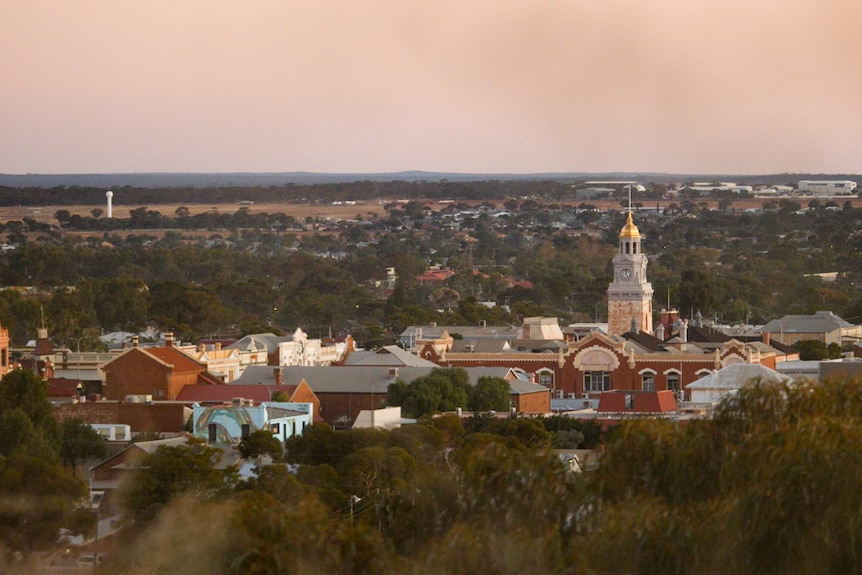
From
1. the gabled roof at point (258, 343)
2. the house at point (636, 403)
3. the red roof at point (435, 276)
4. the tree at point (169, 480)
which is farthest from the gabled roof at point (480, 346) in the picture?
the red roof at point (435, 276)

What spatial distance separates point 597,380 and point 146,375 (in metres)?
17.6

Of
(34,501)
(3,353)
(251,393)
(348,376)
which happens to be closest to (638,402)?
(348,376)

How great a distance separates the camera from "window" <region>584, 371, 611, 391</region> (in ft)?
286

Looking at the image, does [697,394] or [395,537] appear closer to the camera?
[395,537]

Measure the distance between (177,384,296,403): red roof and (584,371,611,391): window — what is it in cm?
1381

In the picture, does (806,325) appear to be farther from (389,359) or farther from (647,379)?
(389,359)

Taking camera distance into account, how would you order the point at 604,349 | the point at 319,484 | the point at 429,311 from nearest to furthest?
the point at 319,484
the point at 604,349
the point at 429,311

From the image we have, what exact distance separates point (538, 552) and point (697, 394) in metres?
46.2

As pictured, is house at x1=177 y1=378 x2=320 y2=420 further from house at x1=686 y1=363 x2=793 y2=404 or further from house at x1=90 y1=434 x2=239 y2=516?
house at x1=90 y1=434 x2=239 y2=516

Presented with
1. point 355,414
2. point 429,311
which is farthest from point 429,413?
point 429,311

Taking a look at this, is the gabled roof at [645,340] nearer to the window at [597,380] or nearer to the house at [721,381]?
the window at [597,380]

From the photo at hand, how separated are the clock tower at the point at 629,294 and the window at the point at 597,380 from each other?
50.8 ft

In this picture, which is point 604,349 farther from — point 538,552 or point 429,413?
point 538,552

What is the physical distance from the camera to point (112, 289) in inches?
5182
